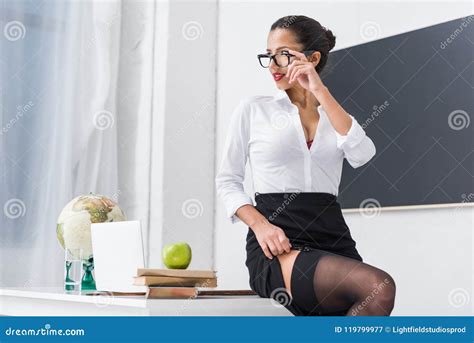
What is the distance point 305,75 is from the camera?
1697mm

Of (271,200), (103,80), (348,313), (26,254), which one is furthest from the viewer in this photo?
(103,80)

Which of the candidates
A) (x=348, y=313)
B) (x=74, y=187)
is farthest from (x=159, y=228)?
(x=348, y=313)

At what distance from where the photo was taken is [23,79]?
321 cm

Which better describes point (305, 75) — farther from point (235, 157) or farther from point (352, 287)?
point (352, 287)

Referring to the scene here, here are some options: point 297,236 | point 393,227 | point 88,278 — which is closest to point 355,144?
point 297,236

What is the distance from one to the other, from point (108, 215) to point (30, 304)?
42 centimetres

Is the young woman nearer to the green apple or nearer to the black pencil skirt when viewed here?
the black pencil skirt

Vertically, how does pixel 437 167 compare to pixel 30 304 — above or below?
above

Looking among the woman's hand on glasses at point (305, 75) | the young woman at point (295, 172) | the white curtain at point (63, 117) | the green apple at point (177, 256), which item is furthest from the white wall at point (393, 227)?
the green apple at point (177, 256)

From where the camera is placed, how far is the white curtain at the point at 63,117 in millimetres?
3148

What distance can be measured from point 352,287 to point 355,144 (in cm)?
37

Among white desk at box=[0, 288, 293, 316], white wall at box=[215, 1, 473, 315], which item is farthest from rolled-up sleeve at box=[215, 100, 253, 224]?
white wall at box=[215, 1, 473, 315]

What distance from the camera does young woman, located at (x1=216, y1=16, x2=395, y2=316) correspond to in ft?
5.10

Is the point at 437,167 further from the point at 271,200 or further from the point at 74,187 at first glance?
the point at 74,187
